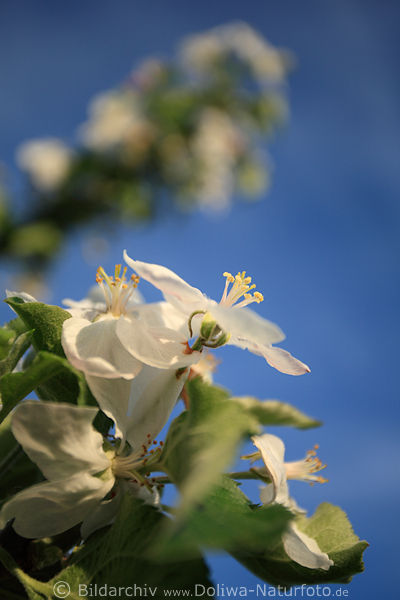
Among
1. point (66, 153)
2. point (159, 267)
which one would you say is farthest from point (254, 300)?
point (66, 153)

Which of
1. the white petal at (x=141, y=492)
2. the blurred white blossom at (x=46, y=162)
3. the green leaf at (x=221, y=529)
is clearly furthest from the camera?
the blurred white blossom at (x=46, y=162)

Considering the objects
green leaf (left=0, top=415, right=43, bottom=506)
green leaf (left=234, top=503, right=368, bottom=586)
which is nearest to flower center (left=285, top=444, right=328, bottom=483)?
green leaf (left=234, top=503, right=368, bottom=586)

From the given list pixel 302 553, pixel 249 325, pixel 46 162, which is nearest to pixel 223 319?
pixel 249 325

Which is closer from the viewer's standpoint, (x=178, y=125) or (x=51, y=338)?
(x=51, y=338)

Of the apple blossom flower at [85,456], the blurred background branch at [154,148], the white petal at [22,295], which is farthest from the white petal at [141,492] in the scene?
the blurred background branch at [154,148]

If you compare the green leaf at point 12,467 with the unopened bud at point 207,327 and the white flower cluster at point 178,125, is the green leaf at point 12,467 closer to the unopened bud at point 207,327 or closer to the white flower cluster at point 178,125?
the unopened bud at point 207,327

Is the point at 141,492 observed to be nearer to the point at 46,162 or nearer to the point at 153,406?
the point at 153,406

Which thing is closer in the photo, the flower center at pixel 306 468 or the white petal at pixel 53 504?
the white petal at pixel 53 504
